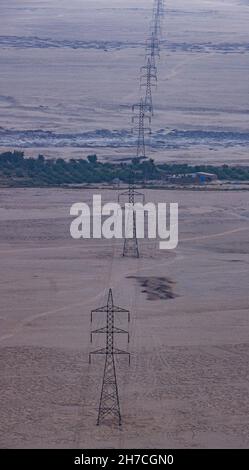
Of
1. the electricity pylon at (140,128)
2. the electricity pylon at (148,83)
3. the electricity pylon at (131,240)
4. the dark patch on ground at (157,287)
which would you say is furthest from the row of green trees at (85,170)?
the dark patch on ground at (157,287)

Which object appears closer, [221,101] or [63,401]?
[63,401]

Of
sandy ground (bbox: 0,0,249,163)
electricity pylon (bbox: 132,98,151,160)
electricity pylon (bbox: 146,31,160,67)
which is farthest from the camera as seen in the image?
electricity pylon (bbox: 146,31,160,67)

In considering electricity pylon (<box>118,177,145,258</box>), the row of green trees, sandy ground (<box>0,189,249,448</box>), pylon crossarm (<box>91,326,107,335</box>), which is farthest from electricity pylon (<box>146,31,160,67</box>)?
pylon crossarm (<box>91,326,107,335</box>)

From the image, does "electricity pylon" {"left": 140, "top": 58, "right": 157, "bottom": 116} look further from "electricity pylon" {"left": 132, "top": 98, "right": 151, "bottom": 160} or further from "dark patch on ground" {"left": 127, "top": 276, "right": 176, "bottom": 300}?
"dark patch on ground" {"left": 127, "top": 276, "right": 176, "bottom": 300}

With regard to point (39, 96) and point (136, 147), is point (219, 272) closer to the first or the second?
point (136, 147)

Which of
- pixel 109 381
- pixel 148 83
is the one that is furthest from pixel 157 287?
pixel 148 83

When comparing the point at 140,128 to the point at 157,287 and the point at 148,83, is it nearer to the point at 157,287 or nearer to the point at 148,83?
the point at 148,83

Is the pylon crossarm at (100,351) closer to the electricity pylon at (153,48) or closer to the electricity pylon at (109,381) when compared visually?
the electricity pylon at (109,381)

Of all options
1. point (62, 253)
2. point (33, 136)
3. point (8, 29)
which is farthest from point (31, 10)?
point (62, 253)
